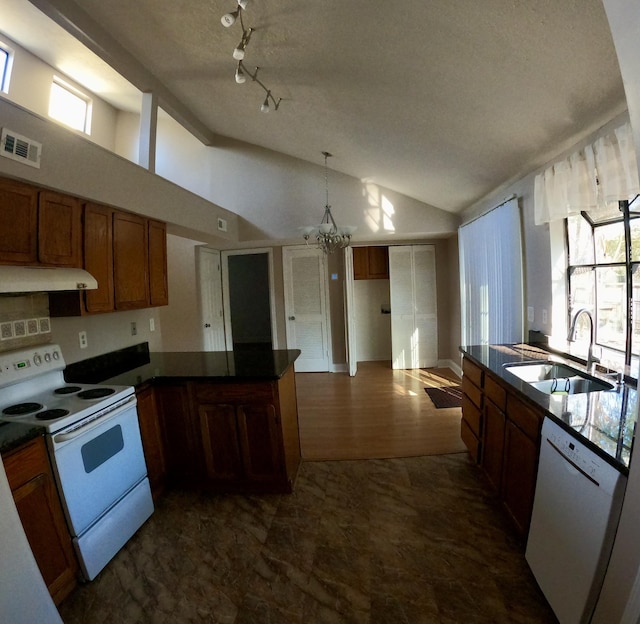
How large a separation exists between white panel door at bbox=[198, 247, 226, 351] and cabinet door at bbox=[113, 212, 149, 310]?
6.67 ft

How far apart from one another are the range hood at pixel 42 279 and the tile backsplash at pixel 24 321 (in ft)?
1.16

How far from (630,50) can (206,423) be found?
2.56m

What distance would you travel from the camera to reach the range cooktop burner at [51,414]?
5.06 ft

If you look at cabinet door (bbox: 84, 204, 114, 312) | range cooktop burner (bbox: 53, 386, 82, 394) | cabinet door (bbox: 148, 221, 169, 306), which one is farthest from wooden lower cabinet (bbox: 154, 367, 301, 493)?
cabinet door (bbox: 148, 221, 169, 306)

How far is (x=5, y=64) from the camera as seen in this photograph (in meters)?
2.88

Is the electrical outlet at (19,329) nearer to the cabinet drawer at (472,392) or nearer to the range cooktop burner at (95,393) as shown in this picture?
the range cooktop burner at (95,393)

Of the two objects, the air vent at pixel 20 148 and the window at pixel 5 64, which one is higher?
the window at pixel 5 64

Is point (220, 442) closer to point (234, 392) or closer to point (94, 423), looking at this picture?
point (234, 392)

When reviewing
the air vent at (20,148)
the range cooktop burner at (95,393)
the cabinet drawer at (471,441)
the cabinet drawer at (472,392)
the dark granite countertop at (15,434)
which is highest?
the air vent at (20,148)

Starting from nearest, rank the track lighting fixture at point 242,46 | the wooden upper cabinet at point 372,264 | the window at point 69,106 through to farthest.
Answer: the track lighting fixture at point 242,46, the window at point 69,106, the wooden upper cabinet at point 372,264

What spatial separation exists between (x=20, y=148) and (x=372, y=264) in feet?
15.0

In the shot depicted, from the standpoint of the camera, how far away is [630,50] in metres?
0.83

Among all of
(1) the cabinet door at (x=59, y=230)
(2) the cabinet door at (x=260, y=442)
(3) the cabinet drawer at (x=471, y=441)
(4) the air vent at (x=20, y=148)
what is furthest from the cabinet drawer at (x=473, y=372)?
(4) the air vent at (x=20, y=148)

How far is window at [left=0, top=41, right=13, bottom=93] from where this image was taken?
2791mm
